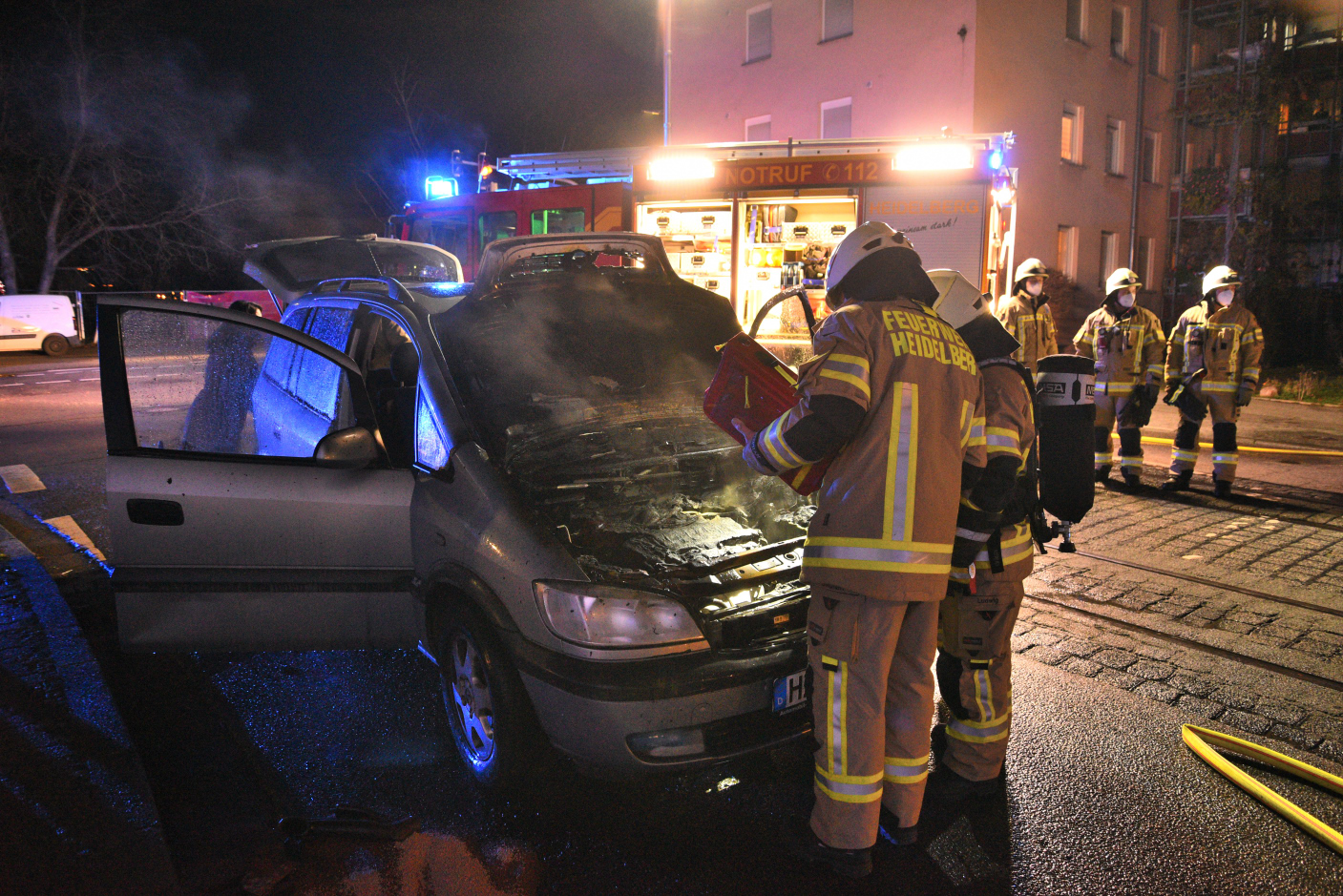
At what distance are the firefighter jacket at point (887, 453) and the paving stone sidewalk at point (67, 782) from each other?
2.09 m

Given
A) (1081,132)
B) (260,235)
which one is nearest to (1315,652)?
(1081,132)

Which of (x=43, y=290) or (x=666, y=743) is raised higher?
(x=43, y=290)

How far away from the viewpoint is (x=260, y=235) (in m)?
30.4

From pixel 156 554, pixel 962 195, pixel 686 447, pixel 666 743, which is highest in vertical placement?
pixel 962 195

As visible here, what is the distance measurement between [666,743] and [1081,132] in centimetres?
2173

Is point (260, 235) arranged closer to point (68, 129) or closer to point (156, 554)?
point (68, 129)

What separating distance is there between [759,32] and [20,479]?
1873cm

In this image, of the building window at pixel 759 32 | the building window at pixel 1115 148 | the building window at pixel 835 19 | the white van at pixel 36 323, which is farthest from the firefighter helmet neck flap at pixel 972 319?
the white van at pixel 36 323

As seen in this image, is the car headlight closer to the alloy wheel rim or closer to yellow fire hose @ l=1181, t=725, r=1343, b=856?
the alloy wheel rim

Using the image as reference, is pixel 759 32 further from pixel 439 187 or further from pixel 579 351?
pixel 579 351

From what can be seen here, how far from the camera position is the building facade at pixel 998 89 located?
57.2 ft

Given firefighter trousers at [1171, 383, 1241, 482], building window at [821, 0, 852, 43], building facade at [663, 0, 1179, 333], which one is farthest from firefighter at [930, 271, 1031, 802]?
building window at [821, 0, 852, 43]

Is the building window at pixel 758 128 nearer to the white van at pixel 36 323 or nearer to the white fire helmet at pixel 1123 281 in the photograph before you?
the white fire helmet at pixel 1123 281

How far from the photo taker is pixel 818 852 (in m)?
2.48
